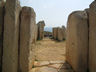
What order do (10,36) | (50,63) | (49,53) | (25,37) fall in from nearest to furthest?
1. (10,36)
2. (25,37)
3. (50,63)
4. (49,53)

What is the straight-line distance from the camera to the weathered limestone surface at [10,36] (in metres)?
2.49

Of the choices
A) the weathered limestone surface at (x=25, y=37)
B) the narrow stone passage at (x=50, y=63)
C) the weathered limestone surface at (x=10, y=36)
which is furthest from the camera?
the narrow stone passage at (x=50, y=63)

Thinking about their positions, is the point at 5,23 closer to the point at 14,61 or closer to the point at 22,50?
the point at 22,50

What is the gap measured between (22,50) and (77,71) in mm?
1919

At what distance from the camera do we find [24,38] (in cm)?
281

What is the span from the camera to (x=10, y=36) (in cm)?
253

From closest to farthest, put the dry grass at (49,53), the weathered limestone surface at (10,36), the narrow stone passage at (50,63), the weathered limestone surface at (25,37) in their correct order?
1. the weathered limestone surface at (10,36)
2. the weathered limestone surface at (25,37)
3. the narrow stone passage at (50,63)
4. the dry grass at (49,53)

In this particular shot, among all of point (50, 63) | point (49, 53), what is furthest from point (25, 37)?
point (49, 53)

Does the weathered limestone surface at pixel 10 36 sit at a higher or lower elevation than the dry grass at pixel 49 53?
higher

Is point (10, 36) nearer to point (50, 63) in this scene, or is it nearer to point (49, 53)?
point (50, 63)

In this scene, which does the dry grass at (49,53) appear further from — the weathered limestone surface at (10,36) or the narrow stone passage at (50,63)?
the weathered limestone surface at (10,36)

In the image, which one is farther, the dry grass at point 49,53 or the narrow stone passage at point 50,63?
the dry grass at point 49,53


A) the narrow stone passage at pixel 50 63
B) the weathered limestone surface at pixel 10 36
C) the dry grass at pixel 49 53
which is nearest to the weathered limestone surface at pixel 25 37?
the weathered limestone surface at pixel 10 36

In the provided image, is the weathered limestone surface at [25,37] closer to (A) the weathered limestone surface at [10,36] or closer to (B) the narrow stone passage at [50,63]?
(A) the weathered limestone surface at [10,36]
